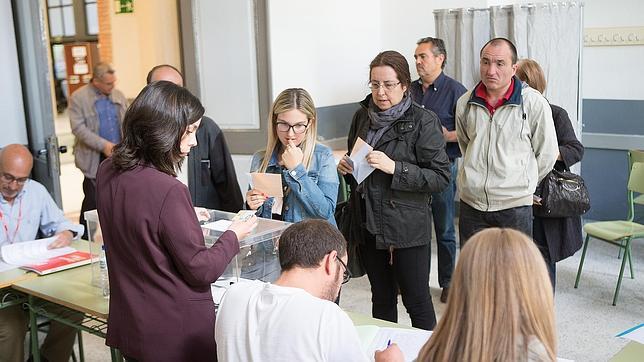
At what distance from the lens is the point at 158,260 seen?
1854 millimetres

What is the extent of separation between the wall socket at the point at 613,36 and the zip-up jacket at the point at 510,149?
2956mm

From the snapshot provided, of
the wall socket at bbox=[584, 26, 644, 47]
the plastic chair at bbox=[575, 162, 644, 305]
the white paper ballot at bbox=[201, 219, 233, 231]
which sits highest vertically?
the wall socket at bbox=[584, 26, 644, 47]

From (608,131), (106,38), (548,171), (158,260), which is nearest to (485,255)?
(158,260)

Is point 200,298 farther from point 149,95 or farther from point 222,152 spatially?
point 222,152

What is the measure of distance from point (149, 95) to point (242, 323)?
0.71 metres

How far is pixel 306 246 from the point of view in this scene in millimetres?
1724

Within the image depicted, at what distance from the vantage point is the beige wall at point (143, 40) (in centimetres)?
534

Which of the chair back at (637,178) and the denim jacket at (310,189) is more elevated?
the denim jacket at (310,189)

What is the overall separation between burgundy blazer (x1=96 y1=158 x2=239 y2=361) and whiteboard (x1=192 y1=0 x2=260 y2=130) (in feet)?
10.8

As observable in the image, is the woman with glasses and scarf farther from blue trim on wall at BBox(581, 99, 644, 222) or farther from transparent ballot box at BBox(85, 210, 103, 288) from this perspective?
blue trim on wall at BBox(581, 99, 644, 222)

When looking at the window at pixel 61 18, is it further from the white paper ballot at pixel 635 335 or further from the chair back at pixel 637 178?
the white paper ballot at pixel 635 335

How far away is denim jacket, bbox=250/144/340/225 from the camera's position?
2.62 metres

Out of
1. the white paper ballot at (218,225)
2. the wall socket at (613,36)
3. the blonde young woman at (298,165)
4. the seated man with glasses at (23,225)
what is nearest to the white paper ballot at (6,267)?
the seated man with glasses at (23,225)

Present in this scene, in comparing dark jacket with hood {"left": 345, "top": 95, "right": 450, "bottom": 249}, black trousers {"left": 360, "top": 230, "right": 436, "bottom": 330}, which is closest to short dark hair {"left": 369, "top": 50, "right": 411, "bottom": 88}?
dark jacket with hood {"left": 345, "top": 95, "right": 450, "bottom": 249}
